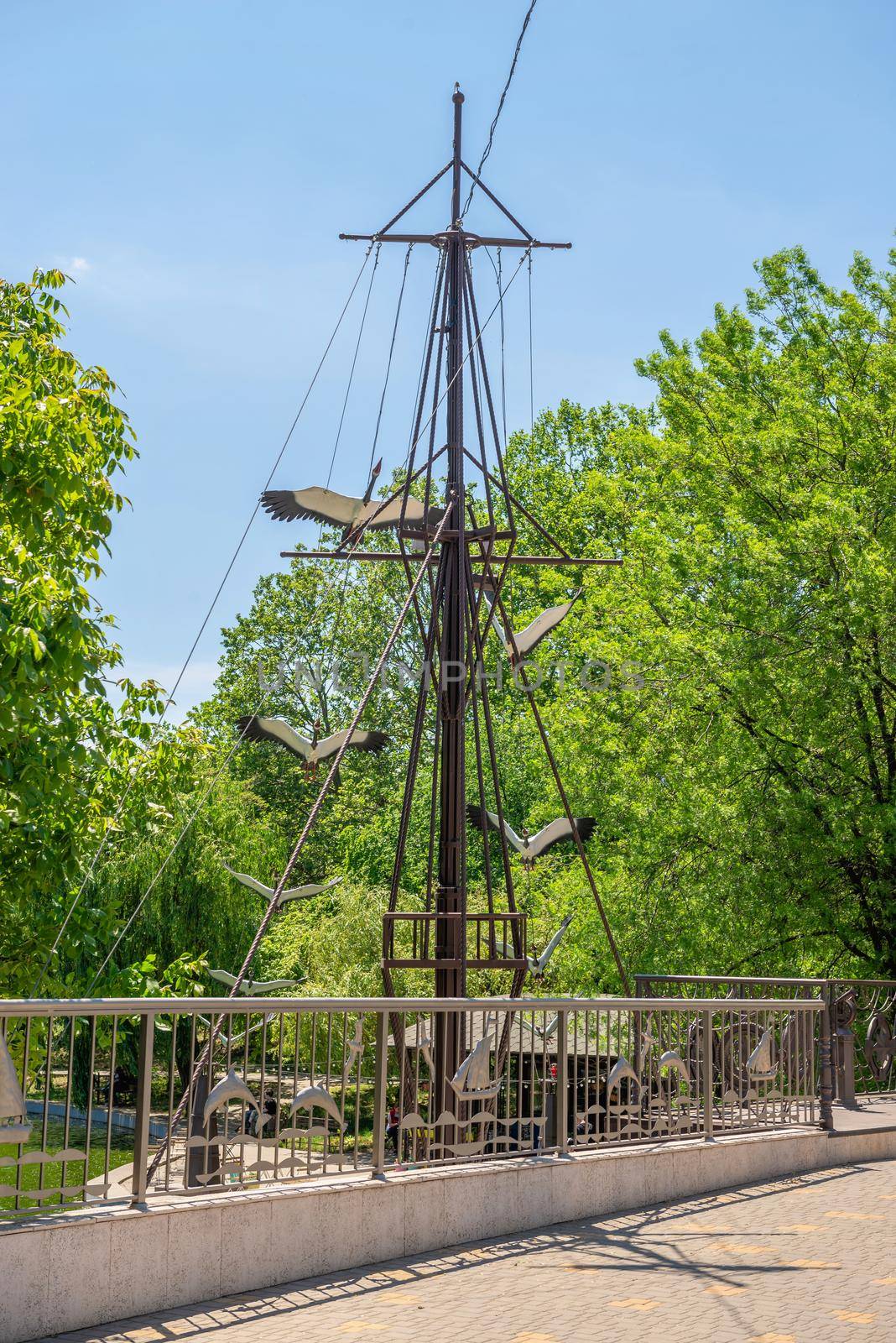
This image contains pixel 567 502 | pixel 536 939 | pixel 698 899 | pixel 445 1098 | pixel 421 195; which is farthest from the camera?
pixel 567 502

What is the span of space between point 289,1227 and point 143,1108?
46.6 inches

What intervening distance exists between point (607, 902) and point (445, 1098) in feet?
50.1

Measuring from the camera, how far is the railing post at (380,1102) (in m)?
8.25

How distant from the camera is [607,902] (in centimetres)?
2473

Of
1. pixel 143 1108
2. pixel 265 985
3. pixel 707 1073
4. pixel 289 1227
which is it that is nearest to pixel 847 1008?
pixel 707 1073

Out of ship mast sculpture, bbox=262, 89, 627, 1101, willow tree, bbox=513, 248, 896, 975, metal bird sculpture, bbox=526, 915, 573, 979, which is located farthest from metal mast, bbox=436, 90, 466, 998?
willow tree, bbox=513, 248, 896, 975

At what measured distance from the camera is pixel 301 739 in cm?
1416

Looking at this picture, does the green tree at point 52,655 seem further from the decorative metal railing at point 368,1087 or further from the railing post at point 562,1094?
the railing post at point 562,1094

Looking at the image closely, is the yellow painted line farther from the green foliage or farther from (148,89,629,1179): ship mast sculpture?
the green foliage

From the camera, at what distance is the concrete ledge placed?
6.15m

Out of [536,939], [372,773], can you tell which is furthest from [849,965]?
[372,773]

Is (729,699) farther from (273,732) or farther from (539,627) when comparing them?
(273,732)

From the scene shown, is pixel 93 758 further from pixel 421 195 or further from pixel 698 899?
pixel 698 899

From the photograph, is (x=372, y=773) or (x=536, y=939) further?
(x=372, y=773)
